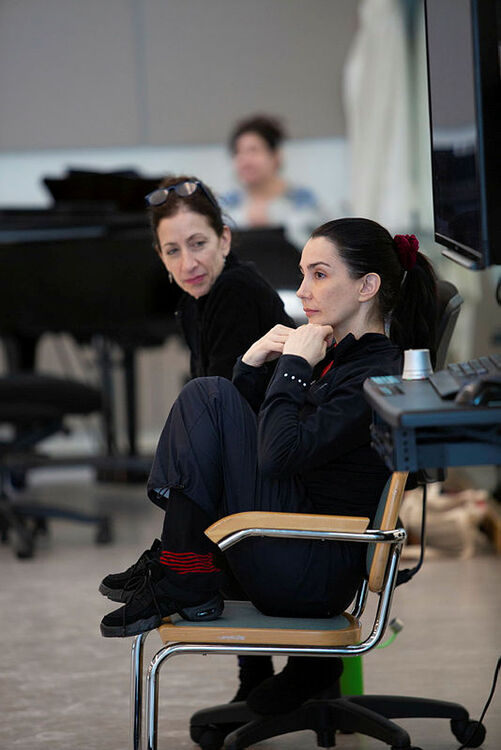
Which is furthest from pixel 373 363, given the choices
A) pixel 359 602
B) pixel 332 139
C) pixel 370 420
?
pixel 332 139

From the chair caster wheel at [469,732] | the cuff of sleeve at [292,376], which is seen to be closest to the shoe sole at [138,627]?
the cuff of sleeve at [292,376]

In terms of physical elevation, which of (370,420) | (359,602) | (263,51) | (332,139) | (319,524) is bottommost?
(359,602)

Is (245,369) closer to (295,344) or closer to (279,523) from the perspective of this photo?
(295,344)

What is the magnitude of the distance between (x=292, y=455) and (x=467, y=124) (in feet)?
2.01

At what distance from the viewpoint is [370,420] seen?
2.10 meters

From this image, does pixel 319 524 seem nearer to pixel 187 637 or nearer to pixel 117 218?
pixel 187 637

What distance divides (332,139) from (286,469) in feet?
17.5

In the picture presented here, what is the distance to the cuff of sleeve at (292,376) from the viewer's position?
6.87ft

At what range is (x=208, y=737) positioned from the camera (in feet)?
8.29

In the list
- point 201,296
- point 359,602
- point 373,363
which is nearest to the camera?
point 373,363

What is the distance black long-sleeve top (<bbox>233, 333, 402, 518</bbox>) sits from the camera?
6.79ft

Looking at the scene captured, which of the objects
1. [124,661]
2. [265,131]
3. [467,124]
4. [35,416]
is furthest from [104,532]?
[467,124]

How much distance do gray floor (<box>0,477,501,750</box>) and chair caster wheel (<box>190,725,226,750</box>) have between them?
1.3 inches

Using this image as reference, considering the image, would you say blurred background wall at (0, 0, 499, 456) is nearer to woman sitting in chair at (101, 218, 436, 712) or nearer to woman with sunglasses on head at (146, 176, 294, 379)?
woman with sunglasses on head at (146, 176, 294, 379)
